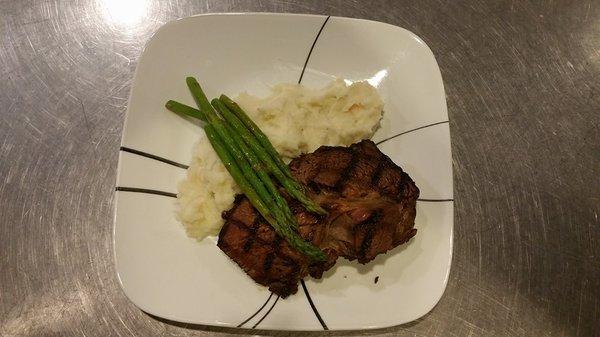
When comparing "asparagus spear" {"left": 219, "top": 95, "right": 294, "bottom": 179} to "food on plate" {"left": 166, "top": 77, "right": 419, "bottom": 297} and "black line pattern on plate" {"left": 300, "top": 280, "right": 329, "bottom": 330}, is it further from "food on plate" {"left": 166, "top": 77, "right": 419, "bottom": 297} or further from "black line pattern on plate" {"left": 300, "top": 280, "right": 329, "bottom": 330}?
"black line pattern on plate" {"left": 300, "top": 280, "right": 329, "bottom": 330}

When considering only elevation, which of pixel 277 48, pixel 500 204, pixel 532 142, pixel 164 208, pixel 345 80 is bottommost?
pixel 500 204

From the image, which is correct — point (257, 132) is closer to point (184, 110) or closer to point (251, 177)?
point (251, 177)

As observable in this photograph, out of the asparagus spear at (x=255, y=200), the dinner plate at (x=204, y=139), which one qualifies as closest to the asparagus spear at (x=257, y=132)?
the asparagus spear at (x=255, y=200)

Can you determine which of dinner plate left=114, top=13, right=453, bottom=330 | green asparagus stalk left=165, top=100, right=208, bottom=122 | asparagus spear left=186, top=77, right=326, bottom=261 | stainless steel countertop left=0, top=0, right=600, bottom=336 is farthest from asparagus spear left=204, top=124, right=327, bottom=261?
stainless steel countertop left=0, top=0, right=600, bottom=336

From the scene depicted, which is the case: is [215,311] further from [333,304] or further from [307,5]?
[307,5]

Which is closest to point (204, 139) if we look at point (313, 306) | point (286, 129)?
point (286, 129)

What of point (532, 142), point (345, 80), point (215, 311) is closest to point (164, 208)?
point (215, 311)
